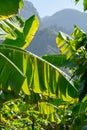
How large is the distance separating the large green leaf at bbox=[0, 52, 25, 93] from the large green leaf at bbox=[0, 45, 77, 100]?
0.72ft

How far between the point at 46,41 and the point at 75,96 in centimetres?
7490

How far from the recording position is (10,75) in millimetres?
4117

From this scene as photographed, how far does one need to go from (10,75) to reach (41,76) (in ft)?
1.30

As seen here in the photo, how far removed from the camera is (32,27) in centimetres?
520

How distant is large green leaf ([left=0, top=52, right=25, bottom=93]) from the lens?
4.02 meters

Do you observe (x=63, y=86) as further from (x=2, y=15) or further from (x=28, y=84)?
(x=2, y=15)

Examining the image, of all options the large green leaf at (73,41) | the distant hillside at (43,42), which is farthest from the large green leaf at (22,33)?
the distant hillside at (43,42)

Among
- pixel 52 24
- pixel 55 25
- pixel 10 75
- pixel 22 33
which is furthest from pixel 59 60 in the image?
pixel 52 24

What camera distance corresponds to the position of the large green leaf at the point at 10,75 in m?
4.02

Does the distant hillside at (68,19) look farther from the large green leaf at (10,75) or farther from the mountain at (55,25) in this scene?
the large green leaf at (10,75)

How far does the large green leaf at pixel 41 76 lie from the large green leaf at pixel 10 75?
0.22m

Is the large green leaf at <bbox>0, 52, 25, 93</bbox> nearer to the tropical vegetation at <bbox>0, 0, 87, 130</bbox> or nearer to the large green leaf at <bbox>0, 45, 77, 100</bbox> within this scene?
the tropical vegetation at <bbox>0, 0, 87, 130</bbox>

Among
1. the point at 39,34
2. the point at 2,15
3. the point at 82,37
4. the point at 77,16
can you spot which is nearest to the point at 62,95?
the point at 82,37

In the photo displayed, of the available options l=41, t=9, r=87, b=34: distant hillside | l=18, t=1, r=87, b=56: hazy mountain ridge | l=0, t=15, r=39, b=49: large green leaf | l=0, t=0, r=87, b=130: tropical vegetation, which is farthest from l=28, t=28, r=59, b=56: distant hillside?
l=0, t=0, r=87, b=130: tropical vegetation
